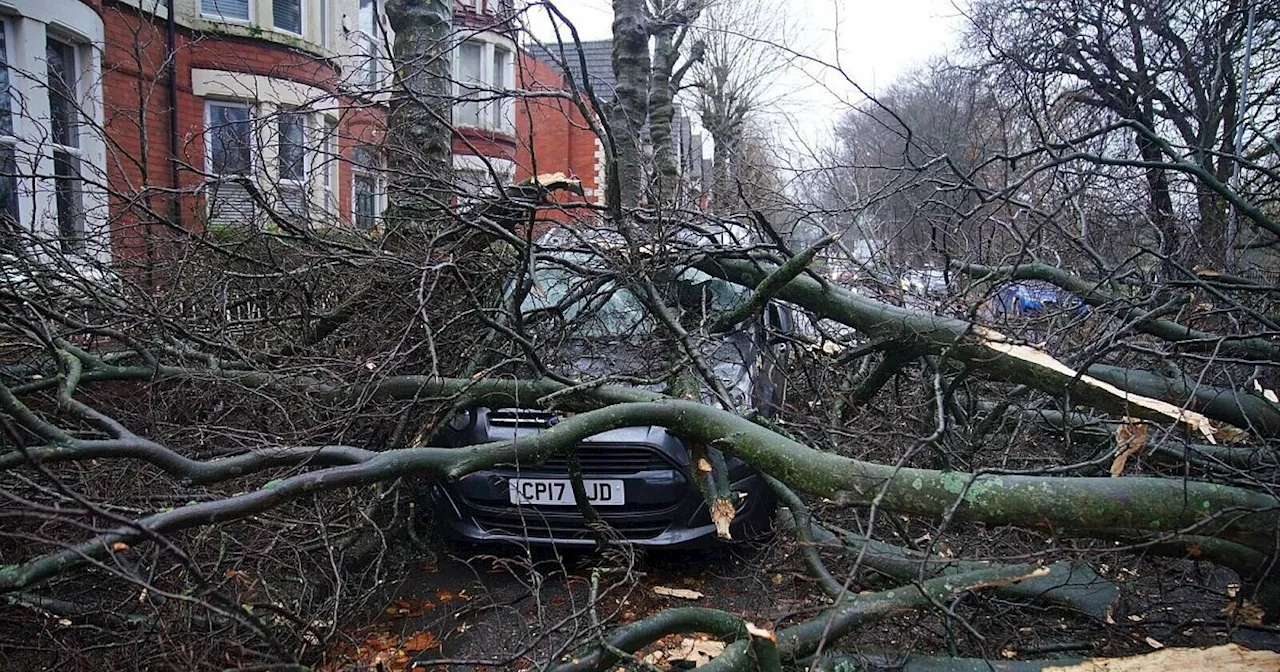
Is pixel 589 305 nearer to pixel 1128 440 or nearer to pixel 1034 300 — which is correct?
pixel 1128 440

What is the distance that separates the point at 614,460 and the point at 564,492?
291 millimetres

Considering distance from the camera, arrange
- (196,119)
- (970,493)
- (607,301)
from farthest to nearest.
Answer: (196,119) → (607,301) → (970,493)

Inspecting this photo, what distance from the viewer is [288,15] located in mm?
13023

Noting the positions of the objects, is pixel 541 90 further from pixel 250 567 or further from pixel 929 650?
pixel 929 650

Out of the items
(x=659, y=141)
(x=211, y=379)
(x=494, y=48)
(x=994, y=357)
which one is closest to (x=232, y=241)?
(x=211, y=379)

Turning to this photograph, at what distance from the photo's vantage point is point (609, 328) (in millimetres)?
4598

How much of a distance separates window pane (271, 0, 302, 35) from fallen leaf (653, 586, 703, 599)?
41.4ft

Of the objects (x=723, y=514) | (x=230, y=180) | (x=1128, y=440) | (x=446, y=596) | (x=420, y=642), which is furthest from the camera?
(x=230, y=180)

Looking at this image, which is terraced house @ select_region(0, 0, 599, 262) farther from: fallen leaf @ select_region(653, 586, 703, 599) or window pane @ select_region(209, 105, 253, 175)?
fallen leaf @ select_region(653, 586, 703, 599)

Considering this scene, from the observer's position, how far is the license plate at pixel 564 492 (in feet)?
12.4

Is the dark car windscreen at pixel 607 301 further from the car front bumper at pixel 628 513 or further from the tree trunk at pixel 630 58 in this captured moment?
the tree trunk at pixel 630 58

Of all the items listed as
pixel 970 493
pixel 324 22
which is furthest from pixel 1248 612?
pixel 324 22

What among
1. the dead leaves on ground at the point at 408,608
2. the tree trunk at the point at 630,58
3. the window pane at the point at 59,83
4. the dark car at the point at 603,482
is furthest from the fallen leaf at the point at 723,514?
the window pane at the point at 59,83

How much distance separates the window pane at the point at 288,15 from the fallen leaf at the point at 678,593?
12633 mm
